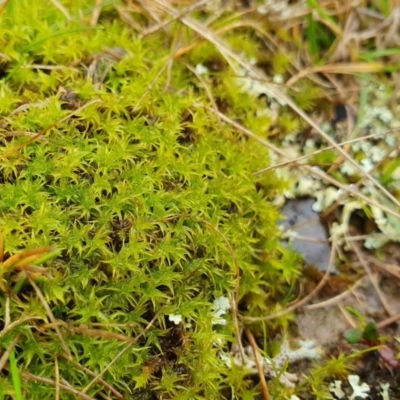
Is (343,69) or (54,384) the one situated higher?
(343,69)

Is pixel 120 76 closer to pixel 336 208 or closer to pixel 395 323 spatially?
pixel 336 208

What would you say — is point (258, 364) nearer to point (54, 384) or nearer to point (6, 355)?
point (54, 384)

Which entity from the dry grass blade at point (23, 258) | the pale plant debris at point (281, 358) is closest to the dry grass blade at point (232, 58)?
the pale plant debris at point (281, 358)

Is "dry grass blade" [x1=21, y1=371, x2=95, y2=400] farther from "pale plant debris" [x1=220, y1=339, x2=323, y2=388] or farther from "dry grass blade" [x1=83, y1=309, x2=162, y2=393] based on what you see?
"pale plant debris" [x1=220, y1=339, x2=323, y2=388]

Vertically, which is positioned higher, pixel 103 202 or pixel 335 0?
pixel 335 0

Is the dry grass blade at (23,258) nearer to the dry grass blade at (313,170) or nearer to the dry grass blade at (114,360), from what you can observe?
the dry grass blade at (114,360)

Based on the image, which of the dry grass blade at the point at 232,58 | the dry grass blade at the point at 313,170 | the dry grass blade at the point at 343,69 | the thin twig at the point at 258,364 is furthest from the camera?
the dry grass blade at the point at 343,69

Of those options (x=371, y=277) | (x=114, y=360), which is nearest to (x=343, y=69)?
(x=371, y=277)

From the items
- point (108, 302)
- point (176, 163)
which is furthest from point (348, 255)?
point (108, 302)
